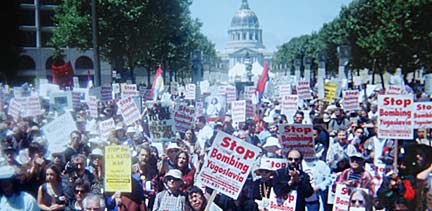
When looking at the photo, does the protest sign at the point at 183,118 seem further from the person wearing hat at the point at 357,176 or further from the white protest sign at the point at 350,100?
the person wearing hat at the point at 357,176

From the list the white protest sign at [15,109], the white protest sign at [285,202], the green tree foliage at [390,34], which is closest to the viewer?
the white protest sign at [285,202]

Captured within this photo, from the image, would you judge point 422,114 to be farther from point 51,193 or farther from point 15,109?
point 15,109

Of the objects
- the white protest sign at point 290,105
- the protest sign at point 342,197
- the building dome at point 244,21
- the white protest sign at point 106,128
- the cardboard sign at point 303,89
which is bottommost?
the protest sign at point 342,197

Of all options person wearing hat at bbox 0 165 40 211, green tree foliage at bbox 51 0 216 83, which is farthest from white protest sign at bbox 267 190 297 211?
green tree foliage at bbox 51 0 216 83

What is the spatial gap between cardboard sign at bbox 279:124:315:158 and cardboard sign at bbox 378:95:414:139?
1.15 meters

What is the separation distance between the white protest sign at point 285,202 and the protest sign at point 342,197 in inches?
40.0

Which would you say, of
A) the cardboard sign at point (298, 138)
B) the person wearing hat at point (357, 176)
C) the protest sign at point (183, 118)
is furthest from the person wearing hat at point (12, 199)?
the protest sign at point (183, 118)

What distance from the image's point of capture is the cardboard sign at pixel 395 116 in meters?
10.6

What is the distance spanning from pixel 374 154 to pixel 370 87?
20.3m

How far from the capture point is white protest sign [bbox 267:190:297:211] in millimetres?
8172

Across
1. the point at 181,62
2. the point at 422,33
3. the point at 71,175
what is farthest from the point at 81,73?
the point at 71,175

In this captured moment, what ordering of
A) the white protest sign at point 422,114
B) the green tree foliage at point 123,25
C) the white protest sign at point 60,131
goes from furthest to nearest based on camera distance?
the green tree foliage at point 123,25
the white protest sign at point 422,114
the white protest sign at point 60,131

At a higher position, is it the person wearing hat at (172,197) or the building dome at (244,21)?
the building dome at (244,21)

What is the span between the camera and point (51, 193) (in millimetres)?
8383
